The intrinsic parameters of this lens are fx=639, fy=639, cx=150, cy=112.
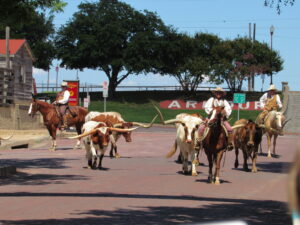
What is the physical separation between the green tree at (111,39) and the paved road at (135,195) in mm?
67705

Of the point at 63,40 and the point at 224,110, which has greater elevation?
the point at 63,40

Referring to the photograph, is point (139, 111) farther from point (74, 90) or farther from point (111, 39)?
point (74, 90)

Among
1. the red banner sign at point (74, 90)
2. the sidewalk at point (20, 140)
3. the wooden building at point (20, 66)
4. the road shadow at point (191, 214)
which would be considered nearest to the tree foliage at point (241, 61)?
the wooden building at point (20, 66)

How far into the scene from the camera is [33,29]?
104m

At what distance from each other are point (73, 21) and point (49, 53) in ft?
23.6

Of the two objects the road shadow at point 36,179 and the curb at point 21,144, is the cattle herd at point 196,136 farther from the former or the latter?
the curb at point 21,144

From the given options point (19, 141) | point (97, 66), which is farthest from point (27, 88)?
point (97, 66)

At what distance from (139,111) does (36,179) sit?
207 ft

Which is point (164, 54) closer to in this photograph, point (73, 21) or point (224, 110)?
point (73, 21)

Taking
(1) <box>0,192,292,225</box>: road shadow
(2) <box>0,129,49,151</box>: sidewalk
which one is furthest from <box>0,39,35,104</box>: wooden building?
(1) <box>0,192,292,225</box>: road shadow

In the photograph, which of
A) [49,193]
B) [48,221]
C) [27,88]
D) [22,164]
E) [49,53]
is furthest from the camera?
[49,53]

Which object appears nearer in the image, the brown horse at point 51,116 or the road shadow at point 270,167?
the road shadow at point 270,167

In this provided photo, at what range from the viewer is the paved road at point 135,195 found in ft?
31.6

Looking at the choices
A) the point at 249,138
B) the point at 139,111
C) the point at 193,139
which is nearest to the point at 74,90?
the point at 249,138
